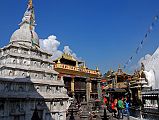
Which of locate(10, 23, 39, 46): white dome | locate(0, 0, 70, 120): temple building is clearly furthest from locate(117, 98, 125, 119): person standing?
locate(10, 23, 39, 46): white dome

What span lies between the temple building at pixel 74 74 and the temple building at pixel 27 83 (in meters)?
9.12

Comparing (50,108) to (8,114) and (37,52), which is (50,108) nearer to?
(8,114)

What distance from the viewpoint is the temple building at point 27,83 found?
24.0m

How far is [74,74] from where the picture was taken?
43094 millimetres

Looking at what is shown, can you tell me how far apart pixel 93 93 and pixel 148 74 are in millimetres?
34816

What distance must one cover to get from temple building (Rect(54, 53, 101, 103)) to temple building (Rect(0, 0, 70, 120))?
359 inches

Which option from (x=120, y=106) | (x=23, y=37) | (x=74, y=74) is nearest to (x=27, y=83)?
(x=23, y=37)

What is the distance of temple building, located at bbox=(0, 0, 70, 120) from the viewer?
24.0 meters

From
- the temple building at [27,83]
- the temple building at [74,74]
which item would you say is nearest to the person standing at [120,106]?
the temple building at [27,83]

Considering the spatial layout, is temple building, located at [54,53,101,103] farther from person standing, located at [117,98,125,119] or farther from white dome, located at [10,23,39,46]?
person standing, located at [117,98,125,119]

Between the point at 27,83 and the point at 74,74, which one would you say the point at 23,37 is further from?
the point at 74,74

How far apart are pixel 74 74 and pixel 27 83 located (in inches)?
711

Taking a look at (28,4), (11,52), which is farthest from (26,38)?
(28,4)

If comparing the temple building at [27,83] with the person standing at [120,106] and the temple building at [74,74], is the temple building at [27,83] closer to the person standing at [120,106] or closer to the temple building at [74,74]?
the temple building at [74,74]
